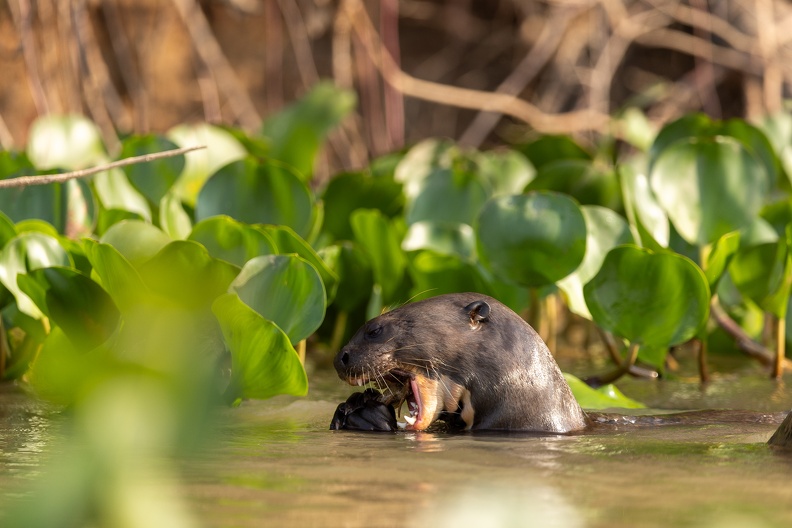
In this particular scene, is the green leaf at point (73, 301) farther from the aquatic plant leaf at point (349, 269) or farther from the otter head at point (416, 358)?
the aquatic plant leaf at point (349, 269)

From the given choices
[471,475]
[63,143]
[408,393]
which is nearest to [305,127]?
[63,143]

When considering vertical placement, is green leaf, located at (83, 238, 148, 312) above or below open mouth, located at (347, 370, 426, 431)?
above

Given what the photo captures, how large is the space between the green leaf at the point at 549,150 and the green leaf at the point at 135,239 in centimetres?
309

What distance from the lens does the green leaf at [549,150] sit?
6254 millimetres

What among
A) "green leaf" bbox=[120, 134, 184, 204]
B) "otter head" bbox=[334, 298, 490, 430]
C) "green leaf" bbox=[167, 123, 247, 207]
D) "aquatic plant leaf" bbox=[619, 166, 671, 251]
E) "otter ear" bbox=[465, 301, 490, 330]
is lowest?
"otter head" bbox=[334, 298, 490, 430]

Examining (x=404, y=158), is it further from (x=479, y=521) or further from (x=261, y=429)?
(x=479, y=521)

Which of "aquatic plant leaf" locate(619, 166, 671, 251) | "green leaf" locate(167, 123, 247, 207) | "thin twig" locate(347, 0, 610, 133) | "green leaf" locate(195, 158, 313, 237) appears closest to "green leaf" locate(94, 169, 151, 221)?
"green leaf" locate(167, 123, 247, 207)

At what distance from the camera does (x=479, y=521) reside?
122 centimetres

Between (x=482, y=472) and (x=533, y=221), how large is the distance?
5.18ft

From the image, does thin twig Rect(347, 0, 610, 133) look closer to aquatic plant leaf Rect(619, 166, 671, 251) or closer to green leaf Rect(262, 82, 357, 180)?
green leaf Rect(262, 82, 357, 180)

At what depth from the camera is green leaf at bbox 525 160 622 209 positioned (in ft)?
16.7

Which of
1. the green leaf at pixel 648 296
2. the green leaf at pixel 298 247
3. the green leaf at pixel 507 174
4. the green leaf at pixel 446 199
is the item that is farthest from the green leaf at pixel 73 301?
the green leaf at pixel 507 174

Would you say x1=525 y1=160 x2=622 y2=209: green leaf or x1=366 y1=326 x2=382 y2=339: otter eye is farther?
x1=525 y1=160 x2=622 y2=209: green leaf

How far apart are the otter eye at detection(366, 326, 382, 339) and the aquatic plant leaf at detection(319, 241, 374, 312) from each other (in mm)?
984
